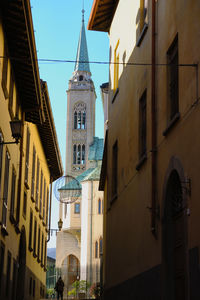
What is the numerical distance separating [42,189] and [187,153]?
Answer: 83.2 ft

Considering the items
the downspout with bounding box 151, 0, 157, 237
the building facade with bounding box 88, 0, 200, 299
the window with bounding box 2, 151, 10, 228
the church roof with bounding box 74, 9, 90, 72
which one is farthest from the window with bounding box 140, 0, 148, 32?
the church roof with bounding box 74, 9, 90, 72

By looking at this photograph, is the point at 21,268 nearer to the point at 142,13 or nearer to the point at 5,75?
the point at 5,75

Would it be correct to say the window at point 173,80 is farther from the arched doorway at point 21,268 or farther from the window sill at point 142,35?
Result: the arched doorway at point 21,268

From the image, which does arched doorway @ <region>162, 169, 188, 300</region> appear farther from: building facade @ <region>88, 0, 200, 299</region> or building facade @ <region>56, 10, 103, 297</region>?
building facade @ <region>56, 10, 103, 297</region>

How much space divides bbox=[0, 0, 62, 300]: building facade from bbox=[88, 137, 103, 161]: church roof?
6191 centimetres

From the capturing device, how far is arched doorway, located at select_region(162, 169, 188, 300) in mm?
12508

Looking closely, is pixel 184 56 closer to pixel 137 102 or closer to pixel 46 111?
pixel 137 102

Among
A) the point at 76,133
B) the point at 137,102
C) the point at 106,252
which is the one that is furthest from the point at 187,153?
the point at 76,133

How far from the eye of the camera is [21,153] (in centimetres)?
2508

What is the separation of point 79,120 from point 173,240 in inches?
3962

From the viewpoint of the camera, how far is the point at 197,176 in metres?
11.0

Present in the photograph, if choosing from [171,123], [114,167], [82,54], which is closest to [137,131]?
[171,123]

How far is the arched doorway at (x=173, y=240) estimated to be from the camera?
12.5 metres

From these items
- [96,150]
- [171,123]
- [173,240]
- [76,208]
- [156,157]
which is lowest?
[173,240]
